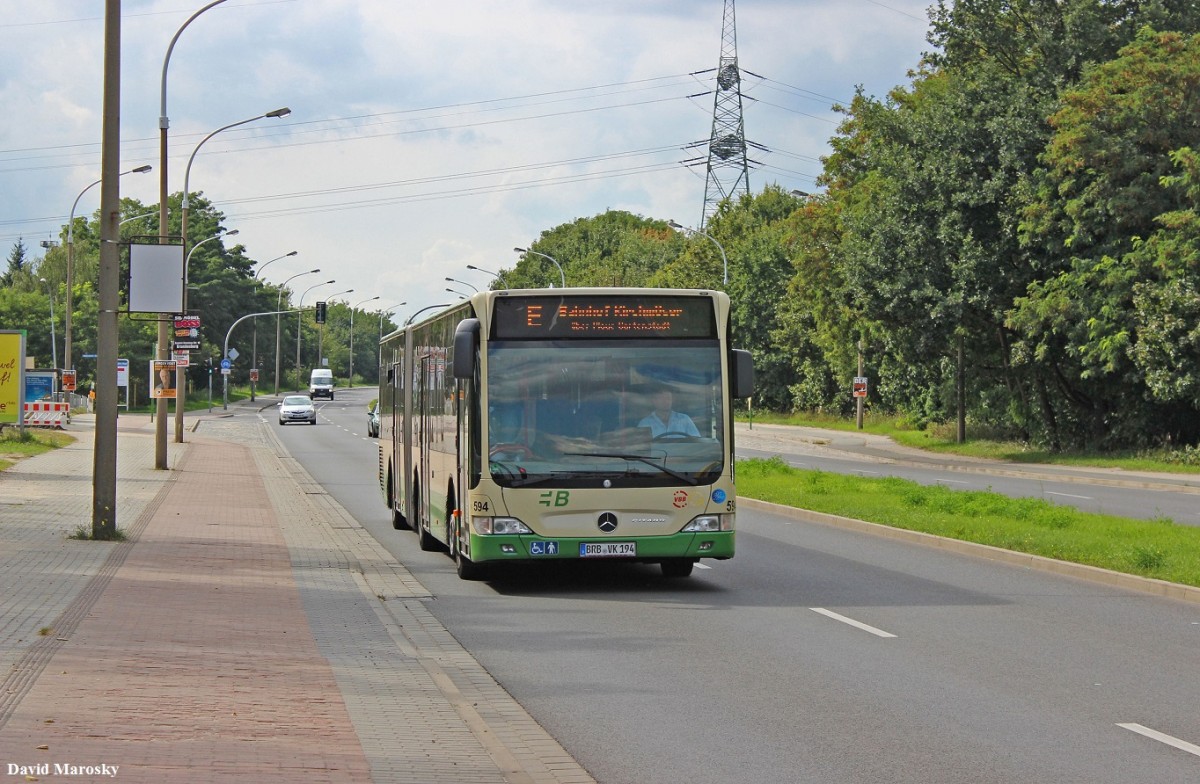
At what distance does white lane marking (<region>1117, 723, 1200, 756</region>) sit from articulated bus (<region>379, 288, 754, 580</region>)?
20.5 feet

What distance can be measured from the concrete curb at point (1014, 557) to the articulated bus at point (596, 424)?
402cm

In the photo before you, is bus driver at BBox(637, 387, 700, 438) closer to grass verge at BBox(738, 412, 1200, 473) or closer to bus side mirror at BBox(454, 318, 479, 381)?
bus side mirror at BBox(454, 318, 479, 381)

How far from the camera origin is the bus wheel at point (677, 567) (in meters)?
15.7

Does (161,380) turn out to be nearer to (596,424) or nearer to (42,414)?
(42,414)

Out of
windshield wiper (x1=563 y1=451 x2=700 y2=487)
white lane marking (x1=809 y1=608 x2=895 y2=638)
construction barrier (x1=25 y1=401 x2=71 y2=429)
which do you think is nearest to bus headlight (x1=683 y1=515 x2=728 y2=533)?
windshield wiper (x1=563 y1=451 x2=700 y2=487)

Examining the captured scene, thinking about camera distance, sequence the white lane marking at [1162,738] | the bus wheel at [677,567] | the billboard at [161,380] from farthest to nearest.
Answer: the billboard at [161,380] < the bus wheel at [677,567] < the white lane marking at [1162,738]

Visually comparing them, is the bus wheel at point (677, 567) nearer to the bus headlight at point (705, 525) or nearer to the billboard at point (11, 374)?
the bus headlight at point (705, 525)

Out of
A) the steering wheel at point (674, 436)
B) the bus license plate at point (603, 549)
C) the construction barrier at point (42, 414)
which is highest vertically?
the steering wheel at point (674, 436)

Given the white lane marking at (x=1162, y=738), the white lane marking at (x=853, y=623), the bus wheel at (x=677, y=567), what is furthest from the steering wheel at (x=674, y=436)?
the white lane marking at (x=1162, y=738)

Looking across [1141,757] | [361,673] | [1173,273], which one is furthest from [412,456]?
[1173,273]

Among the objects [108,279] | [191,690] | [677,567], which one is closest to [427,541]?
[677,567]

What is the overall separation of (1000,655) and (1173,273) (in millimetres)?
29406

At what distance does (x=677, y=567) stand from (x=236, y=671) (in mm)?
7551

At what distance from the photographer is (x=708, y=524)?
1427 cm
